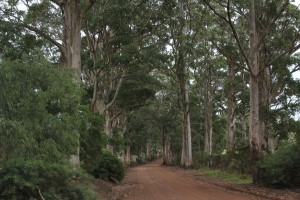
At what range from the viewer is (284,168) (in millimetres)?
19062

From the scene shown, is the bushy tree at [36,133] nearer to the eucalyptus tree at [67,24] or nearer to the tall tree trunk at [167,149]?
the eucalyptus tree at [67,24]

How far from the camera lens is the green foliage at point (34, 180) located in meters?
8.98

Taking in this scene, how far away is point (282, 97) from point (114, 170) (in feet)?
52.6

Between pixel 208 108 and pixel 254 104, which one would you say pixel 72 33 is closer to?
pixel 254 104

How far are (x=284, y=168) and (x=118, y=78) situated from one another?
13768 millimetres

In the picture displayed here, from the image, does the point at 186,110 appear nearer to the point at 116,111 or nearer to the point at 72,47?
the point at 116,111

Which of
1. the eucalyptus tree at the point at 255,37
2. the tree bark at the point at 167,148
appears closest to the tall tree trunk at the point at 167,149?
the tree bark at the point at 167,148

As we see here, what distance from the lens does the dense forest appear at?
381 inches

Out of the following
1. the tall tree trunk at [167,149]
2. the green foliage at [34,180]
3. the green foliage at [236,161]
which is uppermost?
the tall tree trunk at [167,149]

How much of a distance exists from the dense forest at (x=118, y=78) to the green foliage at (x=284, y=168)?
0.05m

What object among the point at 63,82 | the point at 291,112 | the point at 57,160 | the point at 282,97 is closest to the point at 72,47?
the point at 63,82

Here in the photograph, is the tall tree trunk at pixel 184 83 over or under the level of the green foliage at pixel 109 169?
over

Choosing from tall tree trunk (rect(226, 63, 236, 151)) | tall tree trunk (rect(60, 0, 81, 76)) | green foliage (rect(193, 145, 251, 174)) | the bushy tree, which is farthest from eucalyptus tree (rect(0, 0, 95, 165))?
tall tree trunk (rect(226, 63, 236, 151))

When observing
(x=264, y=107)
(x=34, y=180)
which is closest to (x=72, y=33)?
(x=34, y=180)
